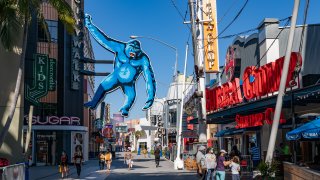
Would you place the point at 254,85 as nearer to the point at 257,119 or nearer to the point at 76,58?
the point at 257,119

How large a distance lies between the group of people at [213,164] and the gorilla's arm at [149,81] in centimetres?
1639

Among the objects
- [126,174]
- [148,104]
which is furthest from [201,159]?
[148,104]

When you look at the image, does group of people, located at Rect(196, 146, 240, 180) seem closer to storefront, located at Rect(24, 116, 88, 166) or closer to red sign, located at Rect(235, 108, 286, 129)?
red sign, located at Rect(235, 108, 286, 129)

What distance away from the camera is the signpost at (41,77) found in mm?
36312

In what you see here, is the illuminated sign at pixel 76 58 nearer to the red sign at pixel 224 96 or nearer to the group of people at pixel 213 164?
the red sign at pixel 224 96

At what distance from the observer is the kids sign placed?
2350 cm

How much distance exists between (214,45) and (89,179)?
13.0 m

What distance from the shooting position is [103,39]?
36.5m

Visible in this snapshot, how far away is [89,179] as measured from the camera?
26.8 m

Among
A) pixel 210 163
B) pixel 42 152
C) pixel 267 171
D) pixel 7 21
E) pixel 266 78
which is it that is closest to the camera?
pixel 267 171

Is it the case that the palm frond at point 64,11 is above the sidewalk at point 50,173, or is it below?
above

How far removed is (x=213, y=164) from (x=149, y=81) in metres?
18.1

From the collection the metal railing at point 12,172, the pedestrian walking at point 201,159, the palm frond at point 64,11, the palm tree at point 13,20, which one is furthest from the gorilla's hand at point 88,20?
the metal railing at point 12,172

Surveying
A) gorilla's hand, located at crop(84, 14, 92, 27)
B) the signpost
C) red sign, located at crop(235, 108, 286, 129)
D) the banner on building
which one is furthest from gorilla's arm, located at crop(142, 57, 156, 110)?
red sign, located at crop(235, 108, 286, 129)
